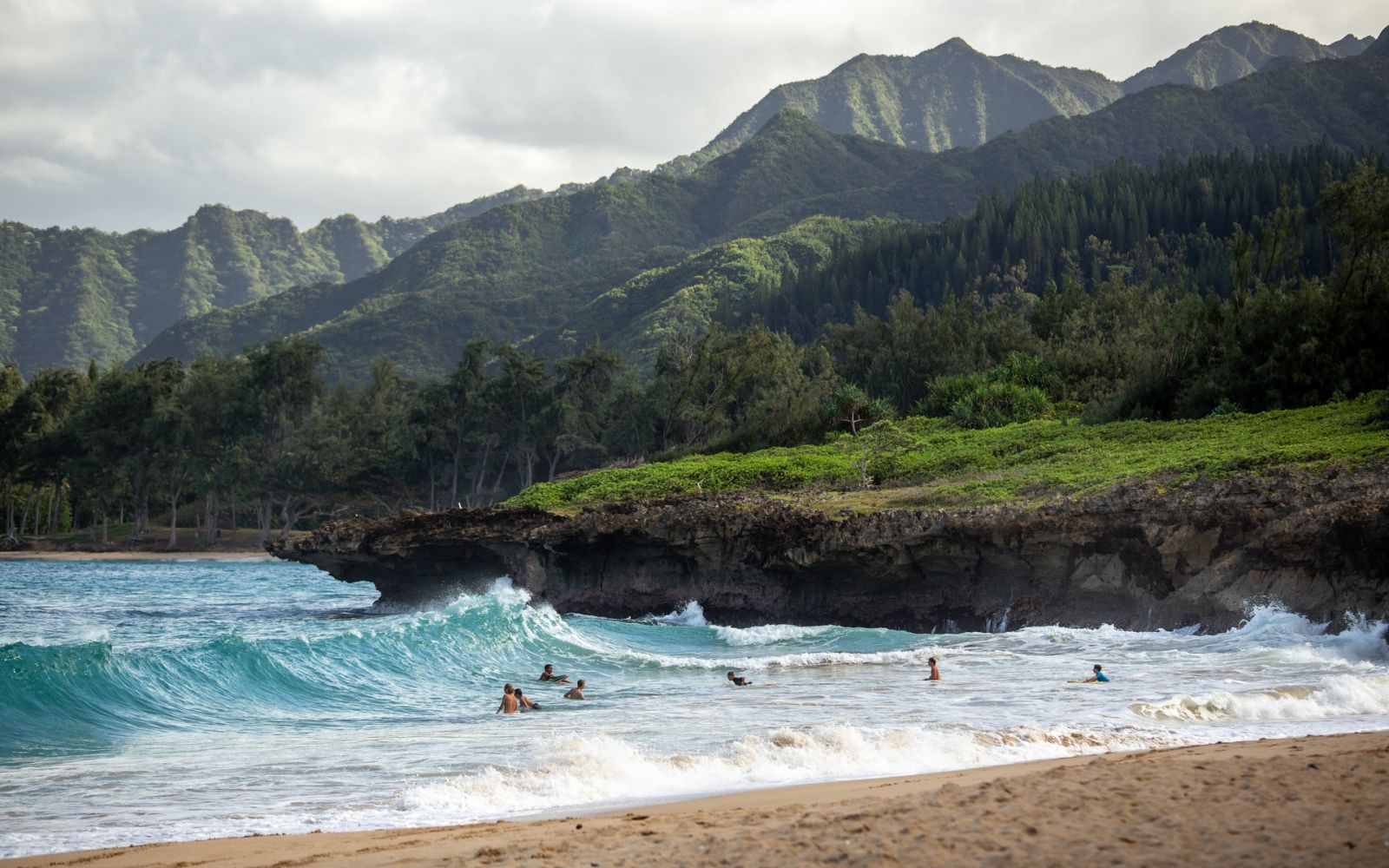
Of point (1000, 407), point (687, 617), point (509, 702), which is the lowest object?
point (687, 617)

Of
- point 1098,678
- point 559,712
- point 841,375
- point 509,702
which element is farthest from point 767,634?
point 841,375

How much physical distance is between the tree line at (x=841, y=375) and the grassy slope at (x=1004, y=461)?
122 inches

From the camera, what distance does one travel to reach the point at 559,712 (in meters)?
17.6

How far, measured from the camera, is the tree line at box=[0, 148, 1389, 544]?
35875 millimetres

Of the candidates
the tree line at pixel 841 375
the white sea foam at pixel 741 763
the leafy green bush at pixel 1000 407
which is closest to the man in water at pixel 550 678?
the white sea foam at pixel 741 763

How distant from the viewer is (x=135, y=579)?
172 ft

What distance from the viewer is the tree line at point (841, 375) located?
1412 inches

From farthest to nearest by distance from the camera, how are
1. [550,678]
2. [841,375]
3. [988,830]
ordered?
[841,375]
[550,678]
[988,830]

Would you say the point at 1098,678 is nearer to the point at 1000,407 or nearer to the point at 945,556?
the point at 945,556

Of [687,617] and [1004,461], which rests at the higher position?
[1004,461]

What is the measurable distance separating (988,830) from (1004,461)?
2513 cm

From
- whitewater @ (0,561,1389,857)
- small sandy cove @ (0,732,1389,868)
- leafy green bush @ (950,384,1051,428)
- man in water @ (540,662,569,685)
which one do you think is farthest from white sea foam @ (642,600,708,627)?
small sandy cove @ (0,732,1389,868)

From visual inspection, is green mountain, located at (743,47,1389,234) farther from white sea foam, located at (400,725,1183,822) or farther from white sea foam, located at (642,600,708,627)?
white sea foam, located at (400,725,1183,822)

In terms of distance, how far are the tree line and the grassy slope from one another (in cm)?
310
